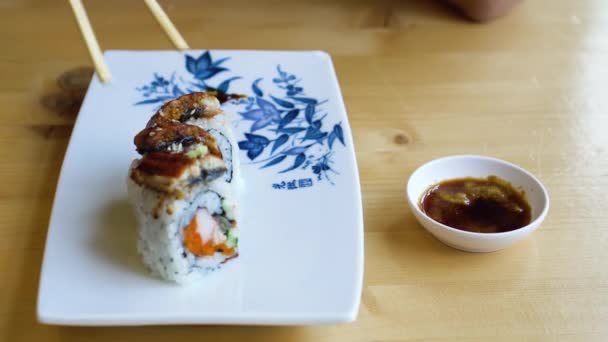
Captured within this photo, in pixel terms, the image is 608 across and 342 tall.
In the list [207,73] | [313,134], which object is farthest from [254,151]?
[207,73]

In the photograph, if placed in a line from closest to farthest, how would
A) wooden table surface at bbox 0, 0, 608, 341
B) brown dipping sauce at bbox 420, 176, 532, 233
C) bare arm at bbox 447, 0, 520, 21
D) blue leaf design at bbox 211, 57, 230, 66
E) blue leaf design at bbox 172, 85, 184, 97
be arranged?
1. wooden table surface at bbox 0, 0, 608, 341
2. brown dipping sauce at bbox 420, 176, 532, 233
3. blue leaf design at bbox 172, 85, 184, 97
4. blue leaf design at bbox 211, 57, 230, 66
5. bare arm at bbox 447, 0, 520, 21

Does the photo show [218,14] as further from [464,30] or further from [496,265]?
[496,265]

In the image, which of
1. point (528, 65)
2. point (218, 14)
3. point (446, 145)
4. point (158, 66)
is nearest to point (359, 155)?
point (446, 145)

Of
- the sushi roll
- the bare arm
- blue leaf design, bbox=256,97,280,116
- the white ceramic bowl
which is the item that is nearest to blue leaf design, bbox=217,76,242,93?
blue leaf design, bbox=256,97,280,116

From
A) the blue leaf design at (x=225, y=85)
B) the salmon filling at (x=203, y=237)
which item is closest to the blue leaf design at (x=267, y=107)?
the blue leaf design at (x=225, y=85)

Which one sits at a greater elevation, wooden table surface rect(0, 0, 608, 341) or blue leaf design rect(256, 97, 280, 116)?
blue leaf design rect(256, 97, 280, 116)

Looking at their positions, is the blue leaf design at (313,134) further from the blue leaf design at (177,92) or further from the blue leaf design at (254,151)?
the blue leaf design at (177,92)

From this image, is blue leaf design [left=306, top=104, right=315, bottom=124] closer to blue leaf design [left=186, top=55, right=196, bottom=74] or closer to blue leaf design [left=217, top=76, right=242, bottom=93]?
blue leaf design [left=217, top=76, right=242, bottom=93]
